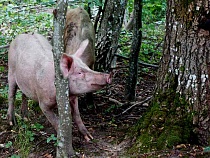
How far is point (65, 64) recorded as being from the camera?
4.02 meters

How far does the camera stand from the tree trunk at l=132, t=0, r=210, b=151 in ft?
13.2

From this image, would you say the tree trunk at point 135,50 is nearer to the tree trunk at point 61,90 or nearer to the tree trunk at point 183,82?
the tree trunk at point 183,82

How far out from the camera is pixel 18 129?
5.62 m

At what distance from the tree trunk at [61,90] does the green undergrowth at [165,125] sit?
0.78m

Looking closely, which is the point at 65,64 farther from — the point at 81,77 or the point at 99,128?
the point at 99,128

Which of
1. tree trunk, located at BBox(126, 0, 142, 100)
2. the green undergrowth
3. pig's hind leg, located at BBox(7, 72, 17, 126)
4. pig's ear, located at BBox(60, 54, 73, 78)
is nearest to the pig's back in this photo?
pig's hind leg, located at BBox(7, 72, 17, 126)

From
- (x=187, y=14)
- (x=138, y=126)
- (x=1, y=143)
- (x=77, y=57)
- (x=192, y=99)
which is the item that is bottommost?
(x=1, y=143)

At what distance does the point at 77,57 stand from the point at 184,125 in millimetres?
1419

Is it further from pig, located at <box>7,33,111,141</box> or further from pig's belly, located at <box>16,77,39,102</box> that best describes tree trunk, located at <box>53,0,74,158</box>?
pig's belly, located at <box>16,77,39,102</box>

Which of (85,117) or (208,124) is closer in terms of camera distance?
(208,124)

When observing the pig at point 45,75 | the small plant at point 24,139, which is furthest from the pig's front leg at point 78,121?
the small plant at point 24,139

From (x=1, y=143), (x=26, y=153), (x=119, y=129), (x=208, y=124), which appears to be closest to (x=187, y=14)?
(x=208, y=124)

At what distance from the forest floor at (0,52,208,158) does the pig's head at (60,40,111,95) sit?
Result: 2.67 feet

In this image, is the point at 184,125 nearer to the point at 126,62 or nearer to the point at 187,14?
the point at 187,14
